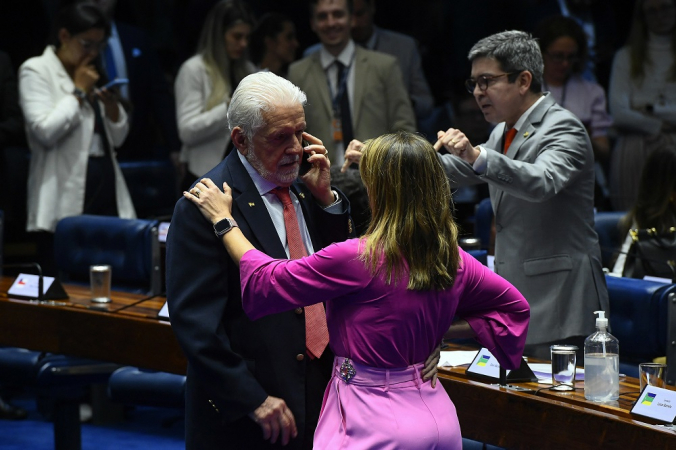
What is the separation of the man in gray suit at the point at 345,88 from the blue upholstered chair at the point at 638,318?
2053 millimetres

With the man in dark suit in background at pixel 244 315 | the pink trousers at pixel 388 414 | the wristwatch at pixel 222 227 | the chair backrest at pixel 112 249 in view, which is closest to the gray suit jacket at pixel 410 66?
the chair backrest at pixel 112 249

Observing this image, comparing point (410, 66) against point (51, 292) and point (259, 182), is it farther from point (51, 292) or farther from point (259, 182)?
point (259, 182)

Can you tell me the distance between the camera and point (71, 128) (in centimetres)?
527

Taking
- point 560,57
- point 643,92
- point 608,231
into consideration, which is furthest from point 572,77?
point 608,231

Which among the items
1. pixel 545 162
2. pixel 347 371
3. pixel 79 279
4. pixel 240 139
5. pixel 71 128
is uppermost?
pixel 240 139

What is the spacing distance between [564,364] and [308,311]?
0.79m

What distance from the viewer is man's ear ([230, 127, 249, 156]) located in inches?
96.8

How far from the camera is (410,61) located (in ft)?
20.2

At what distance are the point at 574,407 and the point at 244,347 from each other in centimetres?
86

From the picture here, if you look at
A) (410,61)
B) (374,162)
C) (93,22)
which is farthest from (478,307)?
(410,61)

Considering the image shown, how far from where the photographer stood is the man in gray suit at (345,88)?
5.34 metres

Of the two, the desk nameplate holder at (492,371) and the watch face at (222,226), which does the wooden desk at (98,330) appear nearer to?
the desk nameplate holder at (492,371)

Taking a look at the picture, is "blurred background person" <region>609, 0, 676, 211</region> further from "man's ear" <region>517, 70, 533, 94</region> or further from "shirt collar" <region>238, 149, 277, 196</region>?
"shirt collar" <region>238, 149, 277, 196</region>

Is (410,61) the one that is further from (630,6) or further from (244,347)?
(244,347)
